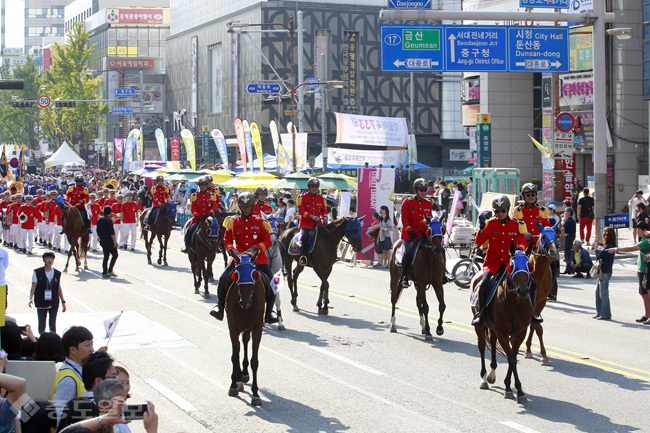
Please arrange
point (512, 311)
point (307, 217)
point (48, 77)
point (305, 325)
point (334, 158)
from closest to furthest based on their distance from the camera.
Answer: point (512, 311)
point (305, 325)
point (307, 217)
point (334, 158)
point (48, 77)

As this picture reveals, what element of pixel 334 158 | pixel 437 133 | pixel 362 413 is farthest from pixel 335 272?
pixel 437 133

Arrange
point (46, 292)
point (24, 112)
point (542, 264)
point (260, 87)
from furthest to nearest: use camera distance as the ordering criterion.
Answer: point (24, 112), point (260, 87), point (46, 292), point (542, 264)

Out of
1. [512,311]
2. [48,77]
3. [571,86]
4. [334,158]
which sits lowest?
[512,311]

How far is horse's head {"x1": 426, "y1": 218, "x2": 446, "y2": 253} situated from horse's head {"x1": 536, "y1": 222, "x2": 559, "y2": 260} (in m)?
1.92

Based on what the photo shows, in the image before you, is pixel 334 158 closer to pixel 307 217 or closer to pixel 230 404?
pixel 307 217

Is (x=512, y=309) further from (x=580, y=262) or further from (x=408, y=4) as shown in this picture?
(x=580, y=262)

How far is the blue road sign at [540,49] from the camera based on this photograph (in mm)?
29297

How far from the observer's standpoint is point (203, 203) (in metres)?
22.9

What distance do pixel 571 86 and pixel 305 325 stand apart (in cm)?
3191

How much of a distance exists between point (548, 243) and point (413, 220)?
9.67 ft

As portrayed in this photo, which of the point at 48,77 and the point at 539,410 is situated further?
the point at 48,77

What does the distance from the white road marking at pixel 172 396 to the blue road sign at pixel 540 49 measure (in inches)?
771

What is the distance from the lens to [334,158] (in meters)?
40.6

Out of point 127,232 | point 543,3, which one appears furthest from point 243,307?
point 127,232
